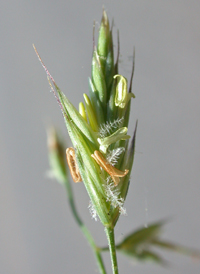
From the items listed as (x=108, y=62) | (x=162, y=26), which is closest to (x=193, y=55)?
(x=162, y=26)

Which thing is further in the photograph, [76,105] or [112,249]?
[76,105]

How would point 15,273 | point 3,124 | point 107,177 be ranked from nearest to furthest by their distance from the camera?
1. point 107,177
2. point 15,273
3. point 3,124

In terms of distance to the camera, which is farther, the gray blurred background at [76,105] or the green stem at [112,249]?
the gray blurred background at [76,105]

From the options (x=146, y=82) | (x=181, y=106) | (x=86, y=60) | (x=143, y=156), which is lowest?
(x=143, y=156)

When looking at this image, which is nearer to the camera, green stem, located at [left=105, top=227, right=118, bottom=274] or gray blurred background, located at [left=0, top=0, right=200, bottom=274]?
green stem, located at [left=105, top=227, right=118, bottom=274]

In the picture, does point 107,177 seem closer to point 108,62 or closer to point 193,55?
point 108,62

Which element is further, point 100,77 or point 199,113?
point 199,113

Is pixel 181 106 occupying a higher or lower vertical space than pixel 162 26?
lower

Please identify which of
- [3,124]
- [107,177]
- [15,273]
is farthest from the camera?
[3,124]
